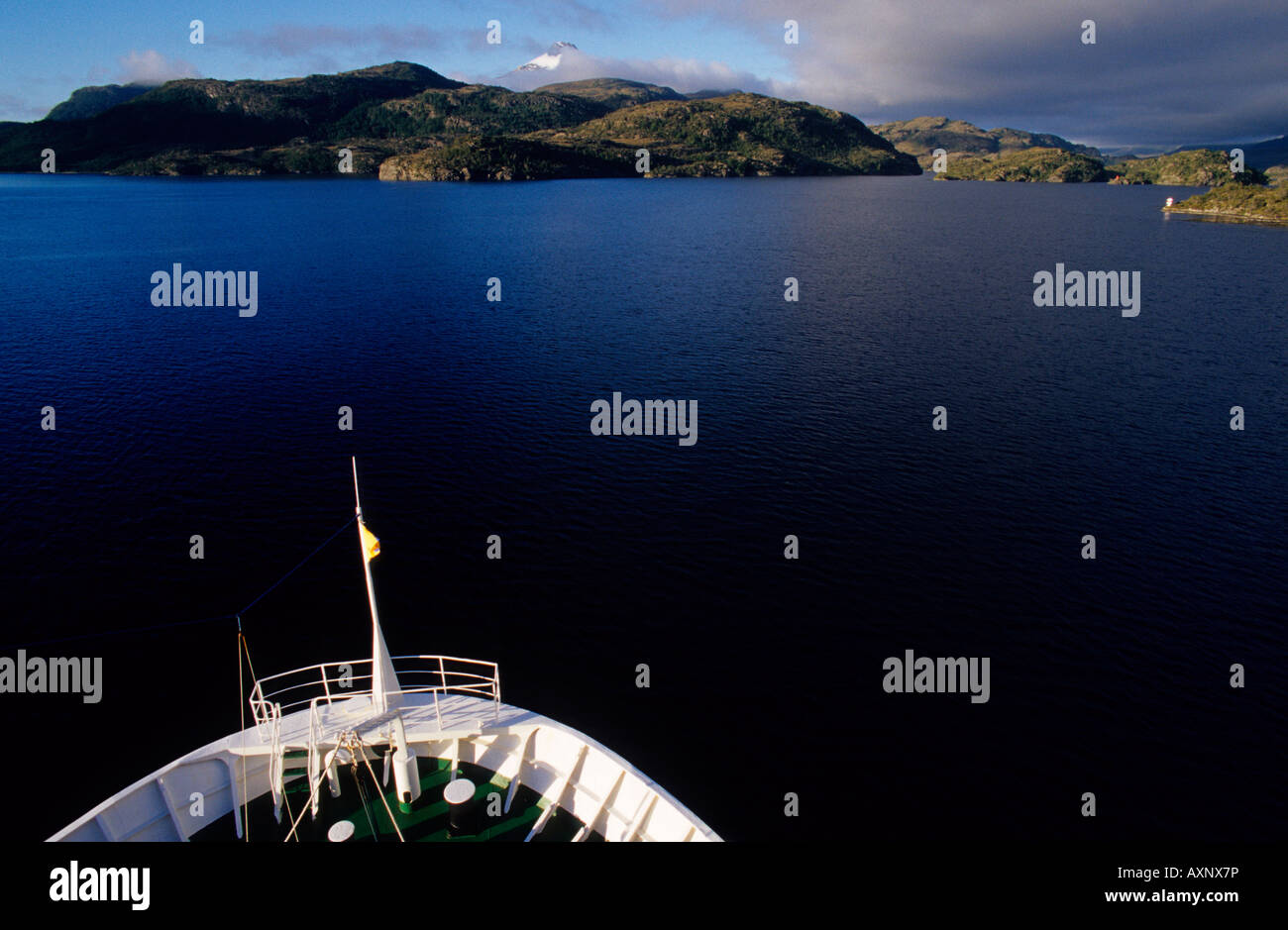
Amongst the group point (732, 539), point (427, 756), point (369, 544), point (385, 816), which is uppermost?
point (369, 544)

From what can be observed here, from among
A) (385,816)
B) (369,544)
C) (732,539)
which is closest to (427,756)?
(385,816)

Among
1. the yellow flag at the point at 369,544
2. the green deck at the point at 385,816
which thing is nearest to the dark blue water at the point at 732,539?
the green deck at the point at 385,816

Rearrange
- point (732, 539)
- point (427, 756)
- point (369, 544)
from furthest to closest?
1. point (732, 539)
2. point (427, 756)
3. point (369, 544)

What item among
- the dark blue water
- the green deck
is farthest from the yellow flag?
the dark blue water

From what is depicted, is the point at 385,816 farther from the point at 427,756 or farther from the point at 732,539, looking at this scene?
the point at 732,539

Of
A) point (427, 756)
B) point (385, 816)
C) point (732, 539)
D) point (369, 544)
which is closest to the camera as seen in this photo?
point (385, 816)

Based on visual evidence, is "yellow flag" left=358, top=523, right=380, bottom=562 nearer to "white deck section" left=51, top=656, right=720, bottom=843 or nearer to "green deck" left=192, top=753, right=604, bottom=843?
"white deck section" left=51, top=656, right=720, bottom=843

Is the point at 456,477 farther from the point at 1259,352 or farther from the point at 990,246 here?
the point at 990,246
